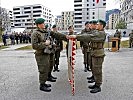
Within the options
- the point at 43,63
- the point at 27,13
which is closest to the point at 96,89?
the point at 43,63

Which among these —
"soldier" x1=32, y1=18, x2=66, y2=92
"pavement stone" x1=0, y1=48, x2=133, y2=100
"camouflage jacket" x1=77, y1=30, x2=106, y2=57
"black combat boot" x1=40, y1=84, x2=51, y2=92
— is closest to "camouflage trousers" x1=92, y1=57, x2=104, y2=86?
"camouflage jacket" x1=77, y1=30, x2=106, y2=57

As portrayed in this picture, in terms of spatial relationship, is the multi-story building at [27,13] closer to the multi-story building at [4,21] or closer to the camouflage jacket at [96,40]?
the multi-story building at [4,21]

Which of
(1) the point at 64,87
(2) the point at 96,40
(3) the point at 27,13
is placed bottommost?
(1) the point at 64,87

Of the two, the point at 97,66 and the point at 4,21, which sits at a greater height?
the point at 4,21

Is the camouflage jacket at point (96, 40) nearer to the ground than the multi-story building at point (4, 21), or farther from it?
nearer to the ground

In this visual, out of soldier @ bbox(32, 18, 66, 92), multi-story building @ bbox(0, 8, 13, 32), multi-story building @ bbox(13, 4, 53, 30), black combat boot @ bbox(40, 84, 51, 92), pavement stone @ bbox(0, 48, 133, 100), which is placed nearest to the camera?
pavement stone @ bbox(0, 48, 133, 100)

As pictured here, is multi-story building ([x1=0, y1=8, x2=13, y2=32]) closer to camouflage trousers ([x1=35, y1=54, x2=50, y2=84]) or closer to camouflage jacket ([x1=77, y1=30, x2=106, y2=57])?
camouflage trousers ([x1=35, y1=54, x2=50, y2=84])

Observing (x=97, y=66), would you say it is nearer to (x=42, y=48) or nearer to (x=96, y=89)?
(x=96, y=89)

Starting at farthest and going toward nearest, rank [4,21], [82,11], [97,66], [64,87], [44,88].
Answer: [82,11], [4,21], [64,87], [44,88], [97,66]

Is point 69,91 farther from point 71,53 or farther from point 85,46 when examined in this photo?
point 85,46

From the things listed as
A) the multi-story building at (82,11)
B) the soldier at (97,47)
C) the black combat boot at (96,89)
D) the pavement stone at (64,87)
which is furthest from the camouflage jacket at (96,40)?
the multi-story building at (82,11)

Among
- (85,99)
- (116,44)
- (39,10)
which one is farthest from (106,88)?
(39,10)

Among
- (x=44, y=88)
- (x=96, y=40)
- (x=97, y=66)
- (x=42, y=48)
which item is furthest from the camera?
(x=44, y=88)

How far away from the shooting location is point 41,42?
5656mm
